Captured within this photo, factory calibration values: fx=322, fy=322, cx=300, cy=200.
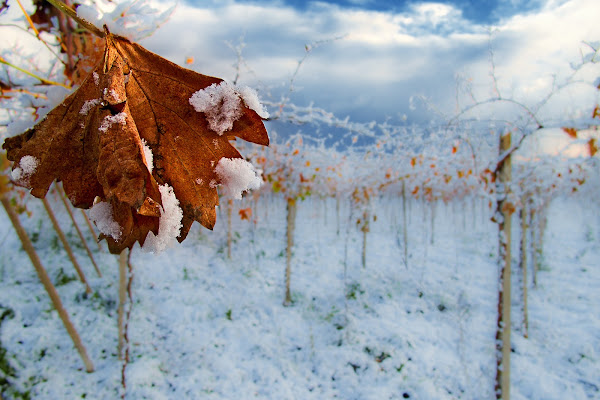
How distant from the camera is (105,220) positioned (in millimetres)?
312

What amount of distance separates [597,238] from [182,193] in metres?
15.8

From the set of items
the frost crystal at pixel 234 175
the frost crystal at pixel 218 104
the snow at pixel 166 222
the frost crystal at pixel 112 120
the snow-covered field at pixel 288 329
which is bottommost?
the snow-covered field at pixel 288 329

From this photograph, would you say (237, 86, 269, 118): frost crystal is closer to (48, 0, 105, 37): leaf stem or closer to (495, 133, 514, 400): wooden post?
(48, 0, 105, 37): leaf stem

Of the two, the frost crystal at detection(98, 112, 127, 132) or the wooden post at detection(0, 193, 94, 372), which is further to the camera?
the wooden post at detection(0, 193, 94, 372)

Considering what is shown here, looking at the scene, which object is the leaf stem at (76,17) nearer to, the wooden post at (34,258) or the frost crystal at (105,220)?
the frost crystal at (105,220)

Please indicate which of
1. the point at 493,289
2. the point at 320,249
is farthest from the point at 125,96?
the point at 320,249

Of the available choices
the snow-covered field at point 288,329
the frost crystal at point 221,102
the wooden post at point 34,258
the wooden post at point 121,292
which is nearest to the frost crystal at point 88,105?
the frost crystal at point 221,102

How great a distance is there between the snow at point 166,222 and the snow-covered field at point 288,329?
394cm

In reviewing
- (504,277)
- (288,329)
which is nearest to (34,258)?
(288,329)

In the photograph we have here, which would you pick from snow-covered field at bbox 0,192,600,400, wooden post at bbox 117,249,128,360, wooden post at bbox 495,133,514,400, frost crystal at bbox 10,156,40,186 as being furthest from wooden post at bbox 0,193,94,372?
wooden post at bbox 495,133,514,400

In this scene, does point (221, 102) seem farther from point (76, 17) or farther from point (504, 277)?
point (504, 277)

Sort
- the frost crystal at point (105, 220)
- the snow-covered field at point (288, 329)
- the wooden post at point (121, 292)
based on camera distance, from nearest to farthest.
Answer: the frost crystal at point (105, 220), the wooden post at point (121, 292), the snow-covered field at point (288, 329)

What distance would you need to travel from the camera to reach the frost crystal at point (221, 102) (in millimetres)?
340

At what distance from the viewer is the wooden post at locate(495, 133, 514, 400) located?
262cm
